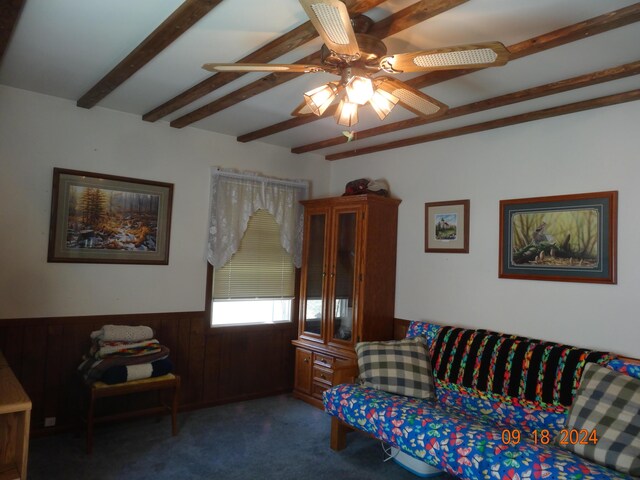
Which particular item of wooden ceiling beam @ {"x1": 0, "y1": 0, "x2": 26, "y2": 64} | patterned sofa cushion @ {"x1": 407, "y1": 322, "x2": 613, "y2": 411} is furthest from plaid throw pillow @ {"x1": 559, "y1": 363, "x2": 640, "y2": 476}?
wooden ceiling beam @ {"x1": 0, "y1": 0, "x2": 26, "y2": 64}

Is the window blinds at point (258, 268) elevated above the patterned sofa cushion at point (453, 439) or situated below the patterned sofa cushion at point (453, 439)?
above

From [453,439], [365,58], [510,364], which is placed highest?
[365,58]

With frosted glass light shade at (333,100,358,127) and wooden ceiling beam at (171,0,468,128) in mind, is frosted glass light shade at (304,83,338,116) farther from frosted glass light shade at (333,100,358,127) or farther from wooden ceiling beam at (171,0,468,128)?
wooden ceiling beam at (171,0,468,128)

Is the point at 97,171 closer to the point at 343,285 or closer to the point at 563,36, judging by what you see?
the point at 343,285

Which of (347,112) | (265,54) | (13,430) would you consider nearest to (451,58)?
(347,112)

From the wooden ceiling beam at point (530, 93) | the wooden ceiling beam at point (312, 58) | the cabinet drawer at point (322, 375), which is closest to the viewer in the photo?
the wooden ceiling beam at point (312, 58)

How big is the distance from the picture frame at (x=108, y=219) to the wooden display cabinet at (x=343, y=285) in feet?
4.39

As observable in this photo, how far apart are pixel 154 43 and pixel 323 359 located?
281 cm

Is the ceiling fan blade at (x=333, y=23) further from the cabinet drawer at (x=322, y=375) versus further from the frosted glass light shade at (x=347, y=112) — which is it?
the cabinet drawer at (x=322, y=375)

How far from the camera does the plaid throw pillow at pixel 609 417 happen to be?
2064mm

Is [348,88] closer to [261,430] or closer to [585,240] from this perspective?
[585,240]

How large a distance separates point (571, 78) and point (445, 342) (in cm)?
184

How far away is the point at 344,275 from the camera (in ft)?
13.1

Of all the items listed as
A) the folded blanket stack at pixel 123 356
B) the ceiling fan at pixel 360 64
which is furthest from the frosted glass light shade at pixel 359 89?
the folded blanket stack at pixel 123 356
